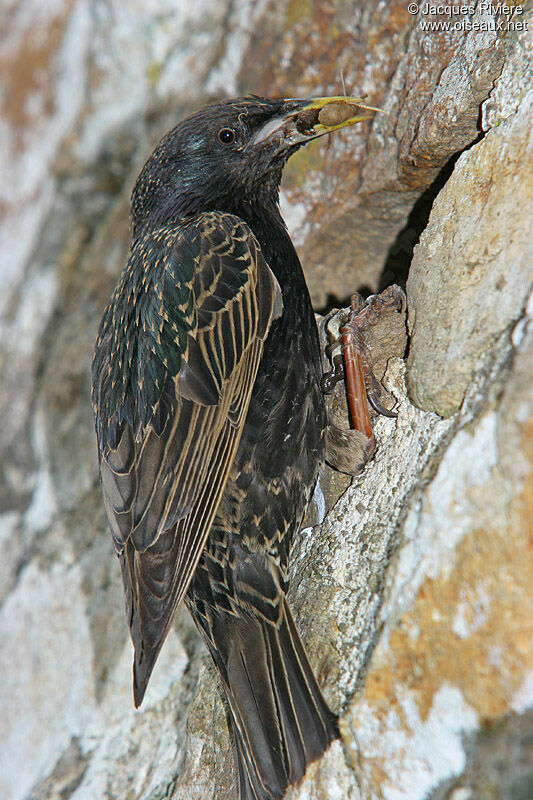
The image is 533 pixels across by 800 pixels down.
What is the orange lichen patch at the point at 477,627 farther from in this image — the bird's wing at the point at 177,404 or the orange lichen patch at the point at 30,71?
the orange lichen patch at the point at 30,71

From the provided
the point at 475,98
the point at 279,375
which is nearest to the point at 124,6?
the point at 475,98

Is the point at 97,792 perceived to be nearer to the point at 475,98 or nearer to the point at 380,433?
the point at 380,433

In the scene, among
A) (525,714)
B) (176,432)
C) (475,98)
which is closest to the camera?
(525,714)

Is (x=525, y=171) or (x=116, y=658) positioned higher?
→ (x=525, y=171)

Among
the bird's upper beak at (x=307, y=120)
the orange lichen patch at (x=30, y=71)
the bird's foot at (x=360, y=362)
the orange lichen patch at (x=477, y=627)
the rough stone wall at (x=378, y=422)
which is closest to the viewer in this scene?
the orange lichen patch at (x=477, y=627)

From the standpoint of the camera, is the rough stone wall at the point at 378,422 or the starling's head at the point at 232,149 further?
the starling's head at the point at 232,149

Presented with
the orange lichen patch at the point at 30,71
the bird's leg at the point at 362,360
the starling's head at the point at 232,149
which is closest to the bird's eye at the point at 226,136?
the starling's head at the point at 232,149

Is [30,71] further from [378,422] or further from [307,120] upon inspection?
[378,422]
